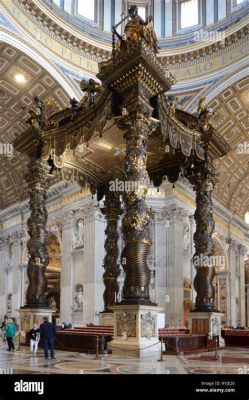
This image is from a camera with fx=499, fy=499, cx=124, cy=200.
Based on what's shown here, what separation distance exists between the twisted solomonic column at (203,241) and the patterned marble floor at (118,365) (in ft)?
5.89

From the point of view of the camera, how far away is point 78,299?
1997cm

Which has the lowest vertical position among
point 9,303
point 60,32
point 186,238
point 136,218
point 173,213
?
point 9,303

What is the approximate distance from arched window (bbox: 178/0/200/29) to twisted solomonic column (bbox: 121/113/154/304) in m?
13.4

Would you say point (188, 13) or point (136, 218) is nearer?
point (136, 218)

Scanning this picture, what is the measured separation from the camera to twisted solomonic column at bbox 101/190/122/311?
11641 mm

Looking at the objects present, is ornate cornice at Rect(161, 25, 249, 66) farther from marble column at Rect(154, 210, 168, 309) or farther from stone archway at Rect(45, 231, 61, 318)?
stone archway at Rect(45, 231, 61, 318)

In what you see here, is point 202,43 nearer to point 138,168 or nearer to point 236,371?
point 138,168

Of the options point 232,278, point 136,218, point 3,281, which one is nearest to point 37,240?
point 136,218

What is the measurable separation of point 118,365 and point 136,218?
229 centimetres

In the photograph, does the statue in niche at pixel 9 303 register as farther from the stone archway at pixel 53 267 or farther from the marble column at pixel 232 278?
the marble column at pixel 232 278

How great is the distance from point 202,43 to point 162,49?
1676 mm

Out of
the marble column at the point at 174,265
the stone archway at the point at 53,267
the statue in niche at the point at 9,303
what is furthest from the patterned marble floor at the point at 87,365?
the statue in niche at the point at 9,303

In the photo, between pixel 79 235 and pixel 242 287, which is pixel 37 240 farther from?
pixel 242 287
